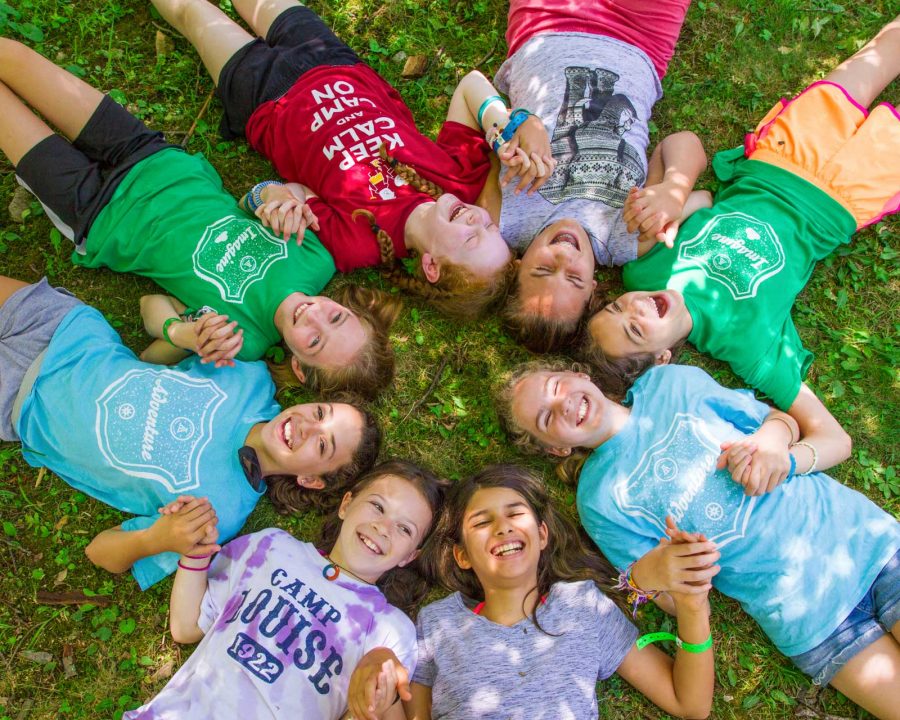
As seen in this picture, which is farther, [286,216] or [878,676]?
[286,216]

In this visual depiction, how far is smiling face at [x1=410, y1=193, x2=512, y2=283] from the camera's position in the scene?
425 centimetres

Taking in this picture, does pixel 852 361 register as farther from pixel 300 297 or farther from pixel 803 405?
pixel 300 297

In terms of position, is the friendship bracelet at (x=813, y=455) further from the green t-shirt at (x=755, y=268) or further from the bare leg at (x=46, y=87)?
the bare leg at (x=46, y=87)

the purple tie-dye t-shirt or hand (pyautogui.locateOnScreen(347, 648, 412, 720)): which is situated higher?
hand (pyautogui.locateOnScreen(347, 648, 412, 720))

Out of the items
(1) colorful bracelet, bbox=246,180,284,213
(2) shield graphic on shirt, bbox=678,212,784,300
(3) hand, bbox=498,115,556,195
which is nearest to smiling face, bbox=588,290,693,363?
(2) shield graphic on shirt, bbox=678,212,784,300

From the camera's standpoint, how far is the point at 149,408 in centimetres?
405

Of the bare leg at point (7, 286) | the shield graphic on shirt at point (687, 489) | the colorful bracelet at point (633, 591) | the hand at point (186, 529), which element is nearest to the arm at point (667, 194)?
the shield graphic on shirt at point (687, 489)

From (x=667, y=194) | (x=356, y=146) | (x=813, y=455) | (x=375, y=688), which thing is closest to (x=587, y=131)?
(x=667, y=194)

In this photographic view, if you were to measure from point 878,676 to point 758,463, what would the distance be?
1339 mm

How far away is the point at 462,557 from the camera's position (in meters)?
4.02

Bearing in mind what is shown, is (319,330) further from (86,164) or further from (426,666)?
(426,666)

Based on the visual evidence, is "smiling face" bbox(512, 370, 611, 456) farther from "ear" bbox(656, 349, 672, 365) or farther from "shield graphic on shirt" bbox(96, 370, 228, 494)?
"shield graphic on shirt" bbox(96, 370, 228, 494)

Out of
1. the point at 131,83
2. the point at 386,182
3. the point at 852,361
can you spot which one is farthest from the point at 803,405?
the point at 131,83

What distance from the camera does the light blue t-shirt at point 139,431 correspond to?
399 cm
